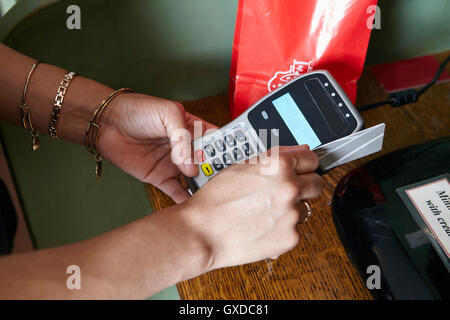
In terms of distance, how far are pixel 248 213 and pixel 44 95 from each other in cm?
31

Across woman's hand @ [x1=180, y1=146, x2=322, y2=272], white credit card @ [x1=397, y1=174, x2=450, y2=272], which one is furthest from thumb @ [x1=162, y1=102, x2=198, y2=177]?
white credit card @ [x1=397, y1=174, x2=450, y2=272]

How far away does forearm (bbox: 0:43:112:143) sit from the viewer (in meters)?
0.50

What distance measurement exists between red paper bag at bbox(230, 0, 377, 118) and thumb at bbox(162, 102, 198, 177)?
114mm

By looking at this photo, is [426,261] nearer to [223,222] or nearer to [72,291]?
[223,222]

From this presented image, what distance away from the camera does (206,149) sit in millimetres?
527

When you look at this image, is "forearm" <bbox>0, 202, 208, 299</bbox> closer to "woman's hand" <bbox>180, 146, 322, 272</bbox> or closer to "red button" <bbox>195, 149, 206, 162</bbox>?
"woman's hand" <bbox>180, 146, 322, 272</bbox>

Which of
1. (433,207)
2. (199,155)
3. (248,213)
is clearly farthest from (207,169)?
(433,207)

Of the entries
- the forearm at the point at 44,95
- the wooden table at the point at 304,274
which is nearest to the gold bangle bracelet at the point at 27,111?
the forearm at the point at 44,95

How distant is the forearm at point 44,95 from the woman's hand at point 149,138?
0.03 m

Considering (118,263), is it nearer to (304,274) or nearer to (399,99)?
(304,274)

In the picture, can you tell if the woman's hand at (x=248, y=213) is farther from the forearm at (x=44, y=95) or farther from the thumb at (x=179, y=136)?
the forearm at (x=44, y=95)

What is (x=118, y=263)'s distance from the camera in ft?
1.16

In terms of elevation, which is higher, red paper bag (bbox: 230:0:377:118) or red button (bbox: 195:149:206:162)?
red paper bag (bbox: 230:0:377:118)

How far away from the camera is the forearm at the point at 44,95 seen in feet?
1.64
